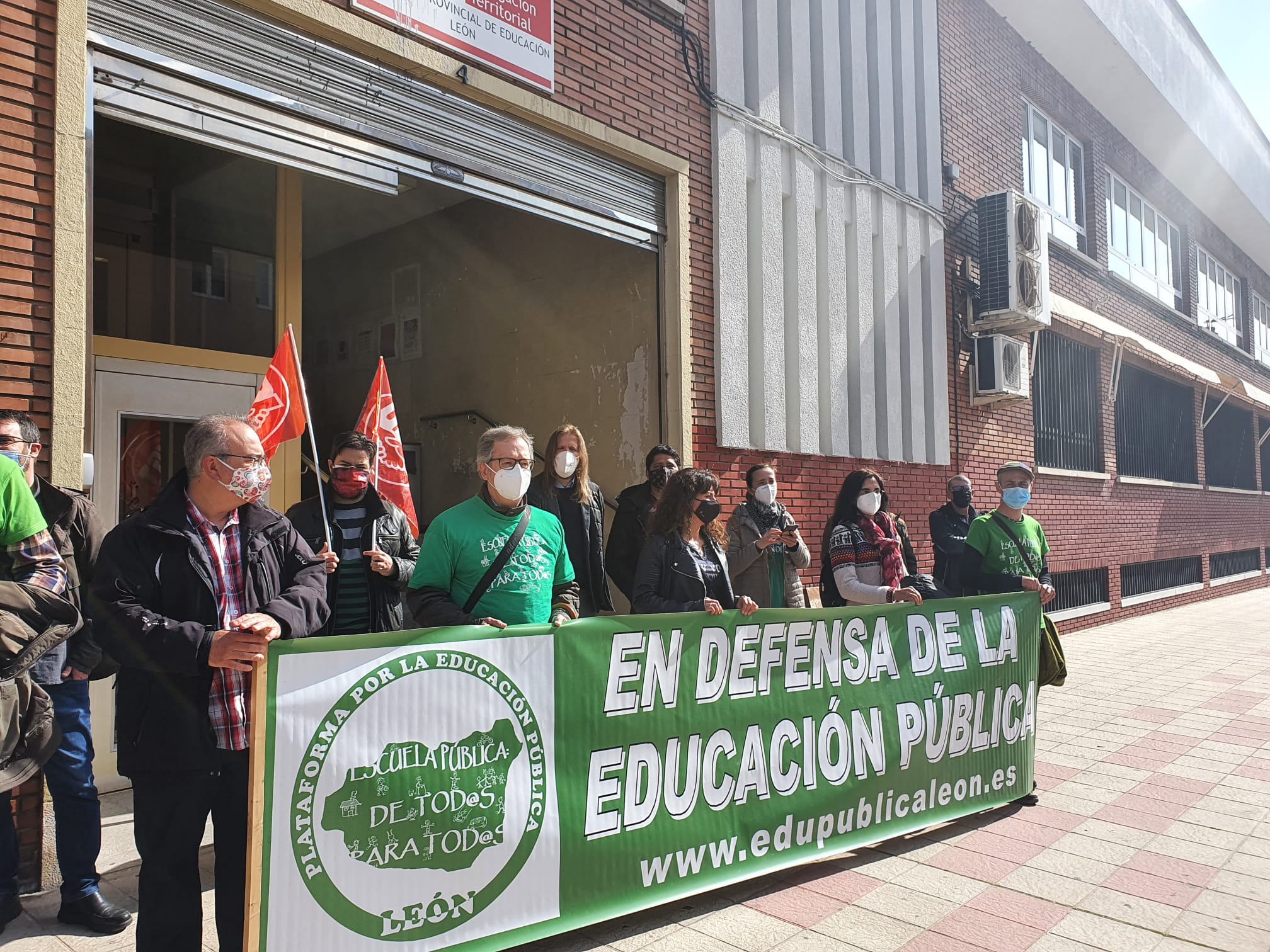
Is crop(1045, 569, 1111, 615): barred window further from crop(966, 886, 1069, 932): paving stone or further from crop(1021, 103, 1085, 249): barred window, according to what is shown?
crop(966, 886, 1069, 932): paving stone

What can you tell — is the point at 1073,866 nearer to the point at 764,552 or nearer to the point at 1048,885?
the point at 1048,885

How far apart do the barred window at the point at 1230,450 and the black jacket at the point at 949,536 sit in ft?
48.2

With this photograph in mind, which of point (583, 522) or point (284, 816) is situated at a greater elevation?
point (583, 522)

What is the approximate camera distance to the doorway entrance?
5.20 m

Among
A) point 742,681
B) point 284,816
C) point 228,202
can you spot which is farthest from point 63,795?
point 228,202

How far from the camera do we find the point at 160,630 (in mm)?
2510

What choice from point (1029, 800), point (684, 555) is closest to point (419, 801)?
point (684, 555)

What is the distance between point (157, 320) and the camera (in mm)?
6004

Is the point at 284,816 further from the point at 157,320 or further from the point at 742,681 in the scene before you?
the point at 157,320

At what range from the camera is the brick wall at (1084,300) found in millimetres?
11008

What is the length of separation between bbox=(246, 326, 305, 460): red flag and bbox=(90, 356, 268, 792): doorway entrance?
4.60 ft

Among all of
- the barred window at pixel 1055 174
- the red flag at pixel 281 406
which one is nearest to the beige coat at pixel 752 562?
the red flag at pixel 281 406

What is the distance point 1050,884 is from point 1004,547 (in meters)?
2.08

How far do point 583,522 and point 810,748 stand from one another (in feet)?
6.09
